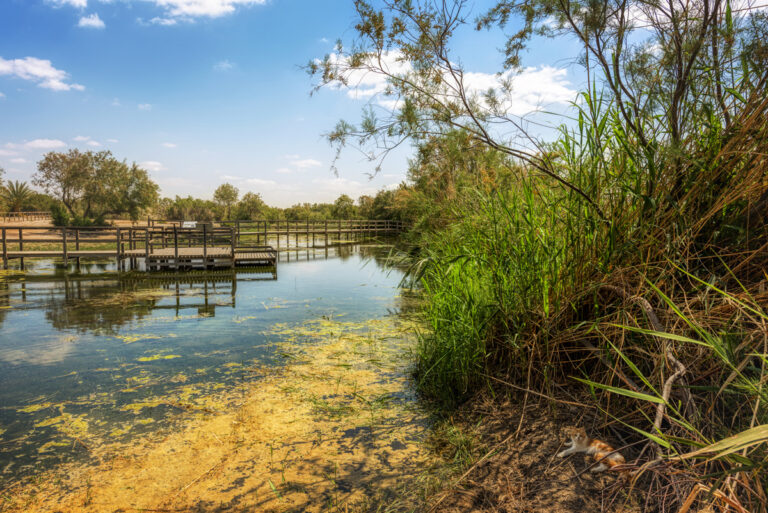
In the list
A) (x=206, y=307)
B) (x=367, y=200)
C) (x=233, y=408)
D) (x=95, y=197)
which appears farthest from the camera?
(x=95, y=197)

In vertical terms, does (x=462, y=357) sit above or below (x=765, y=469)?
below

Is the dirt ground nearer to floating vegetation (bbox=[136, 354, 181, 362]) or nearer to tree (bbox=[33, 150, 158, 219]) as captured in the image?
floating vegetation (bbox=[136, 354, 181, 362])

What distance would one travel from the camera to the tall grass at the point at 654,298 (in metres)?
1.21

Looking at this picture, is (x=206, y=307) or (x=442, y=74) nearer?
(x=442, y=74)

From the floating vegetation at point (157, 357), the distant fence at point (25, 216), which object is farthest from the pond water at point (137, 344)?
the distant fence at point (25, 216)

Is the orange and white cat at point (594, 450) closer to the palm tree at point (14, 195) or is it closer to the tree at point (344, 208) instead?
the tree at point (344, 208)

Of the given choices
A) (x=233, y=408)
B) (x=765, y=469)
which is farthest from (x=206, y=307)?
(x=765, y=469)

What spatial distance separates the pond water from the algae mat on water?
0.38 feet

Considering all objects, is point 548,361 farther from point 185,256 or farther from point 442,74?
point 185,256

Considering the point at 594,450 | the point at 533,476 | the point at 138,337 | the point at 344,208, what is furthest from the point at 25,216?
the point at 594,450

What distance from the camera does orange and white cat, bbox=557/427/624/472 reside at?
144cm

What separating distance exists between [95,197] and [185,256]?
2817cm

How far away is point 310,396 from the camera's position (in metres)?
3.21

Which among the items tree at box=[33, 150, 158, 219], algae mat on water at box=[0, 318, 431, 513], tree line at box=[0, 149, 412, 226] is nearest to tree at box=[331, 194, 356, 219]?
tree line at box=[0, 149, 412, 226]
